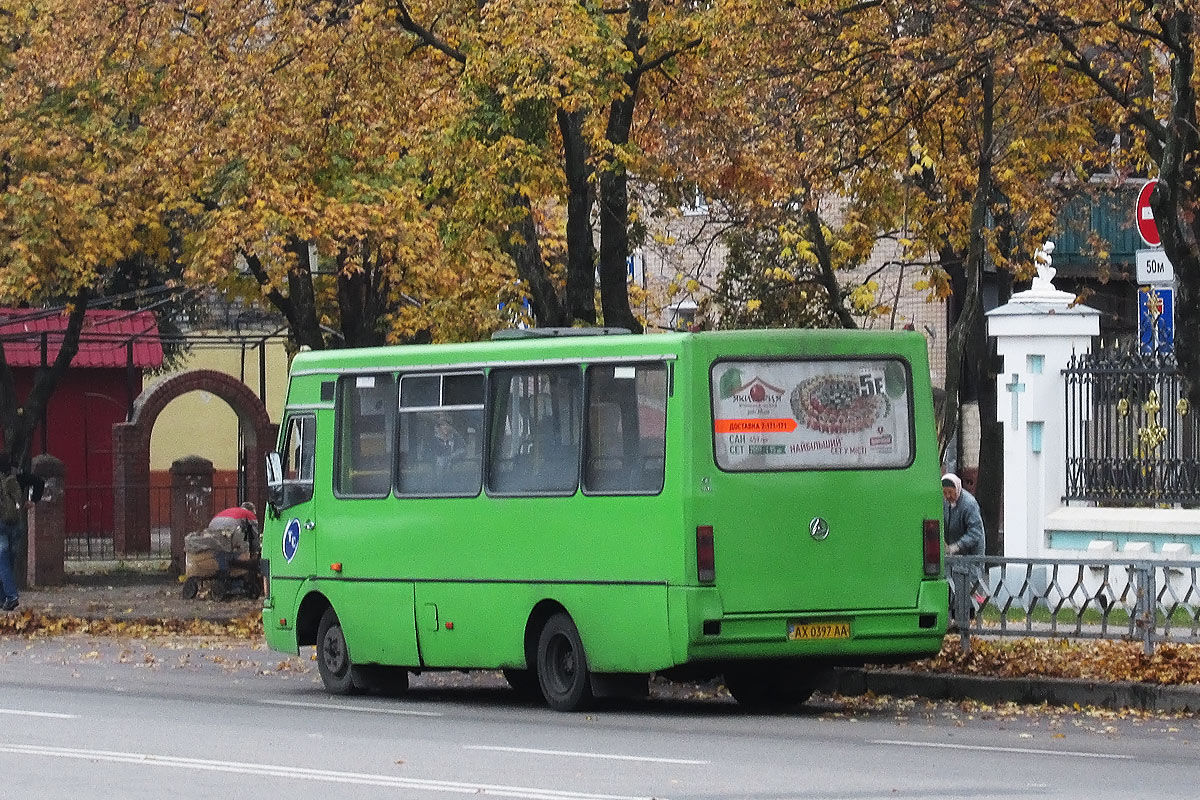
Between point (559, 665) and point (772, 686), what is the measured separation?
1.60 m

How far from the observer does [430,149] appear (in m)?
22.3

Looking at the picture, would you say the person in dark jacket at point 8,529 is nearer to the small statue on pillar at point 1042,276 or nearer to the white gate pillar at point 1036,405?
the white gate pillar at point 1036,405

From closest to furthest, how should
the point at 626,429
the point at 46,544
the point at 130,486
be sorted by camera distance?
the point at 626,429 → the point at 46,544 → the point at 130,486

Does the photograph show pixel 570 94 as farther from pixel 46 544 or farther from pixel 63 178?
pixel 46 544

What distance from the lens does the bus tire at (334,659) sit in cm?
1902

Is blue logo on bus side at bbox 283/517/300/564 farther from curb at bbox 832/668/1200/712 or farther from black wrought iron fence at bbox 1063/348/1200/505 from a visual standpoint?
black wrought iron fence at bbox 1063/348/1200/505

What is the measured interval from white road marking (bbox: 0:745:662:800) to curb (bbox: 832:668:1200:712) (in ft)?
20.3

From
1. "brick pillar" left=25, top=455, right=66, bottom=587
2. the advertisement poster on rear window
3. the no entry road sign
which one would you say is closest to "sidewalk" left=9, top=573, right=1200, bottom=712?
the advertisement poster on rear window

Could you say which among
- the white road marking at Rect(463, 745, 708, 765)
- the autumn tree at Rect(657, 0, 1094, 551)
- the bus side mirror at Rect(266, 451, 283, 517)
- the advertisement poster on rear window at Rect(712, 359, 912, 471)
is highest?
the autumn tree at Rect(657, 0, 1094, 551)

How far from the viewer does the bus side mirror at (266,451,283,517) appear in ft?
64.8

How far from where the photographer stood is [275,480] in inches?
781

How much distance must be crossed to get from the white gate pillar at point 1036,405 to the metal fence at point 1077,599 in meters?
5.73

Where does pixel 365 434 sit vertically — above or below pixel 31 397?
below

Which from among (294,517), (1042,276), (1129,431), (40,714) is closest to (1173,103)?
(1129,431)
